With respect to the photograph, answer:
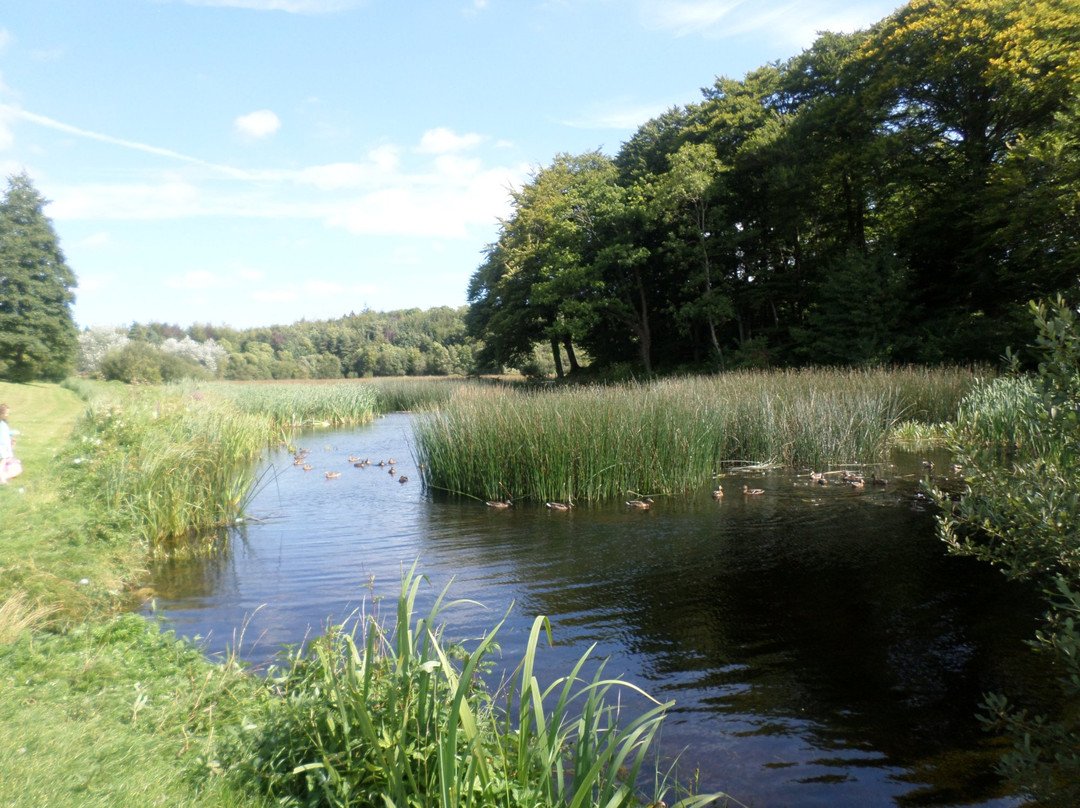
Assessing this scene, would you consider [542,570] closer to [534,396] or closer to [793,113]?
[534,396]

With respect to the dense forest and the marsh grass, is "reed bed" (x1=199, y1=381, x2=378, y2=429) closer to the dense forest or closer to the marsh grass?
the dense forest

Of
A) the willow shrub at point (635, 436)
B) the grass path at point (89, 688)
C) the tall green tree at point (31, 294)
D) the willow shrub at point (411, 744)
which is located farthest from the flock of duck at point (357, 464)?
the tall green tree at point (31, 294)

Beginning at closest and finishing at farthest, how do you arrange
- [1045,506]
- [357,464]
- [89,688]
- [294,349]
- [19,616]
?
[1045,506] → [89,688] → [19,616] → [357,464] → [294,349]

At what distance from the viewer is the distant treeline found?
35.4m

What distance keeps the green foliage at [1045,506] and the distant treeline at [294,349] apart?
3031 centimetres

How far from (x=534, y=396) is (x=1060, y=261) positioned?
14.9m

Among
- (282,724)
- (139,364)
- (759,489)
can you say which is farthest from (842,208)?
(139,364)

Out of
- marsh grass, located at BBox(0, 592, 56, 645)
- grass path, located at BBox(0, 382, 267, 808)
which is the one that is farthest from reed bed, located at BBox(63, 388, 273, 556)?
marsh grass, located at BBox(0, 592, 56, 645)

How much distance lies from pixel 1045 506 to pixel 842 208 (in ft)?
87.5

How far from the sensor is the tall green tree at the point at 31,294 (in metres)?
32.6

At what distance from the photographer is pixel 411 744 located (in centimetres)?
256

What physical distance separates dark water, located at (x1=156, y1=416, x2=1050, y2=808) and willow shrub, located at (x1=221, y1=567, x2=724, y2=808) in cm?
136

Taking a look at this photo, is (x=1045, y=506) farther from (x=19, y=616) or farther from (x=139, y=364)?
(x=139, y=364)

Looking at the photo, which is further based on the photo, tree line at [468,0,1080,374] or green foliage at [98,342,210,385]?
green foliage at [98,342,210,385]
